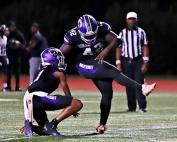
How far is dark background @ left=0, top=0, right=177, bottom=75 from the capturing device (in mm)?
26844

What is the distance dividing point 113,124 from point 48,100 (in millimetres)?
2216

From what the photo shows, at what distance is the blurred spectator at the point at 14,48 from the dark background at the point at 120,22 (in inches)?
335

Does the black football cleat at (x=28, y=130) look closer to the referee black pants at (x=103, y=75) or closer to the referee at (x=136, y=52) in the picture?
the referee black pants at (x=103, y=75)

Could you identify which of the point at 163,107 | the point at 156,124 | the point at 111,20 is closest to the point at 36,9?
the point at 111,20

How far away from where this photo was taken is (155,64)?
27.1m

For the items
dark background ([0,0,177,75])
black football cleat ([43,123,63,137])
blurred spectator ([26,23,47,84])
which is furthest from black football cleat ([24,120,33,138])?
dark background ([0,0,177,75])

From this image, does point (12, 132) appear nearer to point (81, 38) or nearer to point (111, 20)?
point (81, 38)

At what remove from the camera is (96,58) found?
27.7ft

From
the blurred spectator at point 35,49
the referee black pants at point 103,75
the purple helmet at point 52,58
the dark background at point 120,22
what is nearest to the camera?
the purple helmet at point 52,58

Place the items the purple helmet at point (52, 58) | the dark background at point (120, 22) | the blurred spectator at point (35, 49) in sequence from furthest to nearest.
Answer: the dark background at point (120, 22), the blurred spectator at point (35, 49), the purple helmet at point (52, 58)

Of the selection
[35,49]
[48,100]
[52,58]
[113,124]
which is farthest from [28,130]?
[35,49]

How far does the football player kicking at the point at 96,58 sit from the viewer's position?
827 cm

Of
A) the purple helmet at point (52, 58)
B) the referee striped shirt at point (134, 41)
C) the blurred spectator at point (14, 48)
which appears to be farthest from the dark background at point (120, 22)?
the purple helmet at point (52, 58)

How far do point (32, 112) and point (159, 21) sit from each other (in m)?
19.6
